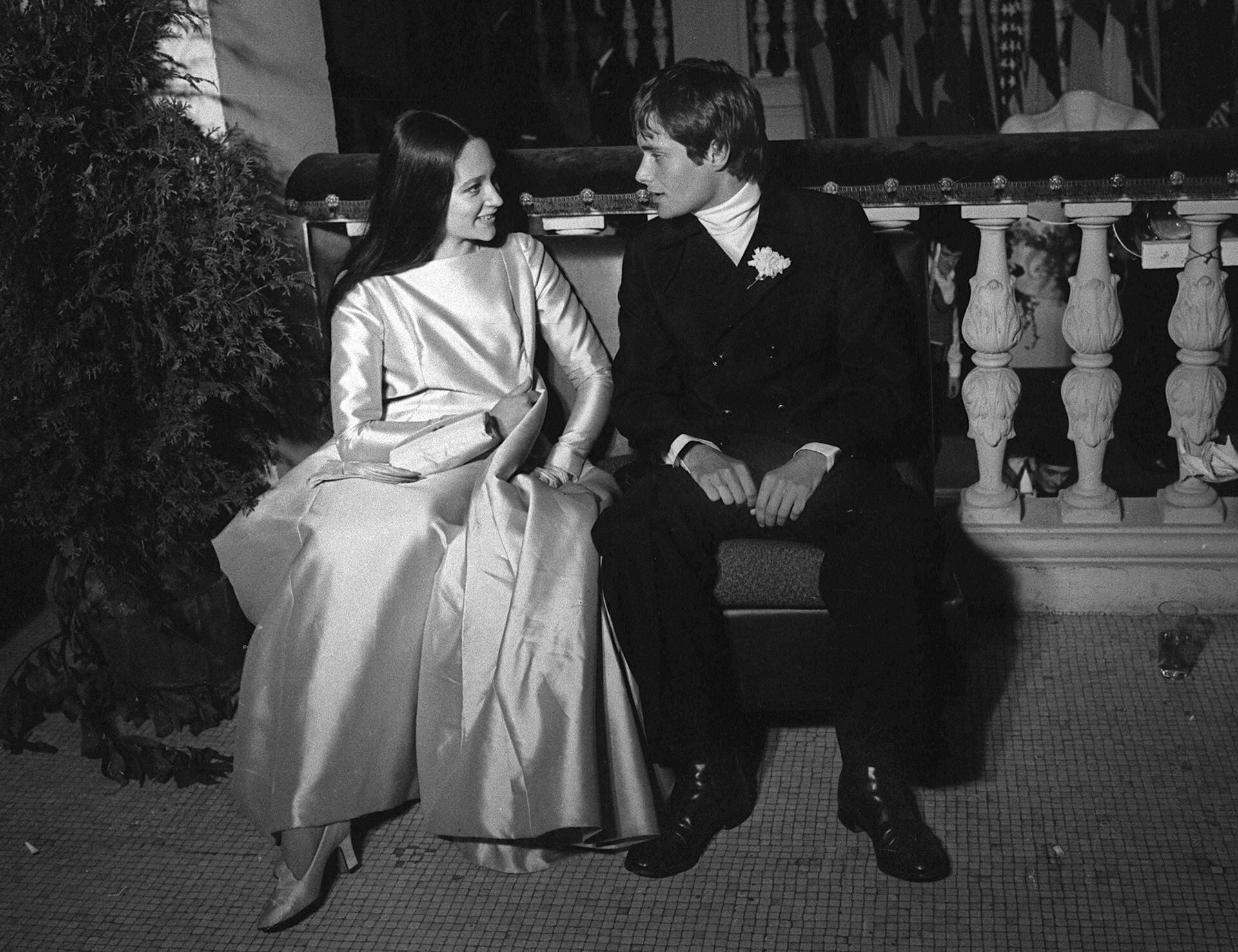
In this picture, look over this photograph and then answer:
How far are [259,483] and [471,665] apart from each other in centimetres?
91

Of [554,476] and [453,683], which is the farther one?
[554,476]

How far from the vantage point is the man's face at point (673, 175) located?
2504mm

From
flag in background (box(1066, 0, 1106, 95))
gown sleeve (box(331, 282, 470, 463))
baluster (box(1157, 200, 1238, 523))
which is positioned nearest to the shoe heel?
gown sleeve (box(331, 282, 470, 463))

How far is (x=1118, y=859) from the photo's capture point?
7.35ft

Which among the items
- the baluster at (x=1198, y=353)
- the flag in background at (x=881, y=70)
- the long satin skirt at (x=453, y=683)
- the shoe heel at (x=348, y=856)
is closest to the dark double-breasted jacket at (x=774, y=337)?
the long satin skirt at (x=453, y=683)

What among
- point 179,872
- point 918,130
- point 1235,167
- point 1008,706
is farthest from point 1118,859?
point 918,130

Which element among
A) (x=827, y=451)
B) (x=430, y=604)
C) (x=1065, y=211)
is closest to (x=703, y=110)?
(x=827, y=451)

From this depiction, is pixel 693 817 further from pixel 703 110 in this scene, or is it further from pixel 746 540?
pixel 703 110

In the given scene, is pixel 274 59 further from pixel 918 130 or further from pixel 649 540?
pixel 918 130

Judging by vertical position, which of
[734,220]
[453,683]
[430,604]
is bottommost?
[453,683]

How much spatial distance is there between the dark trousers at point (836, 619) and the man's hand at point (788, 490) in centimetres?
3

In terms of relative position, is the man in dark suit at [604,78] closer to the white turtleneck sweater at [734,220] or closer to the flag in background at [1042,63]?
the flag in background at [1042,63]

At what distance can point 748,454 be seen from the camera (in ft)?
8.41

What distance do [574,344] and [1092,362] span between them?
1.19 m
